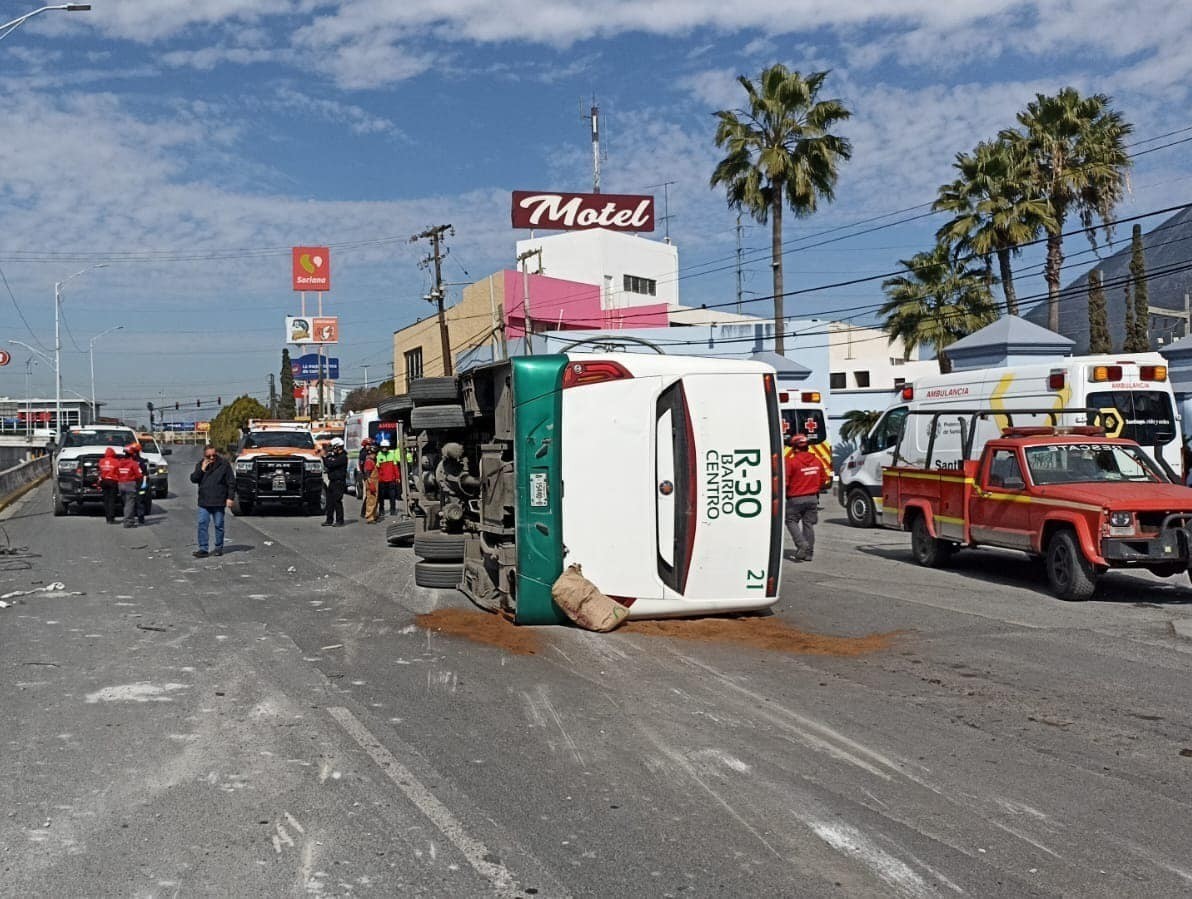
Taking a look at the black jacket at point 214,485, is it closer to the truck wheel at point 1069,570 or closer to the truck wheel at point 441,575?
the truck wheel at point 441,575

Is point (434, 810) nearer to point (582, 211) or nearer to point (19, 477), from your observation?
point (19, 477)

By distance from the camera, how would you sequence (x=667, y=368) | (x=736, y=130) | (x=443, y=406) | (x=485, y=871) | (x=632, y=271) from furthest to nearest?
(x=632, y=271)
(x=736, y=130)
(x=443, y=406)
(x=667, y=368)
(x=485, y=871)

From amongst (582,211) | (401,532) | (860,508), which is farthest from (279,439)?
(582,211)

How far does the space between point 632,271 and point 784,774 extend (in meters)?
57.4

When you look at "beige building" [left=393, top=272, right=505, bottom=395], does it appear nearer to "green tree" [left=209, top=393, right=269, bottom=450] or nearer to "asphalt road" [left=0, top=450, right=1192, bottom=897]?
"asphalt road" [left=0, top=450, right=1192, bottom=897]

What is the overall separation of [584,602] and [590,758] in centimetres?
331

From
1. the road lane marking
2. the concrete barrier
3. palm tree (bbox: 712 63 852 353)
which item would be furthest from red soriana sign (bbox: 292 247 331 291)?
the road lane marking

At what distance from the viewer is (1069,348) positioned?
27.6 m

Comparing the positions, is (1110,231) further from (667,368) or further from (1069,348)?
(667,368)

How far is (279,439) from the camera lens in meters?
26.2

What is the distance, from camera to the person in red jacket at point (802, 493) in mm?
14484

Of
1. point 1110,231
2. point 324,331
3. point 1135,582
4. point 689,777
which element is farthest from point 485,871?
point 324,331

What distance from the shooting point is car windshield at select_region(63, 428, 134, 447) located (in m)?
26.6

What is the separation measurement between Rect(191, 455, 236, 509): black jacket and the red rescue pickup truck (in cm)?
966
